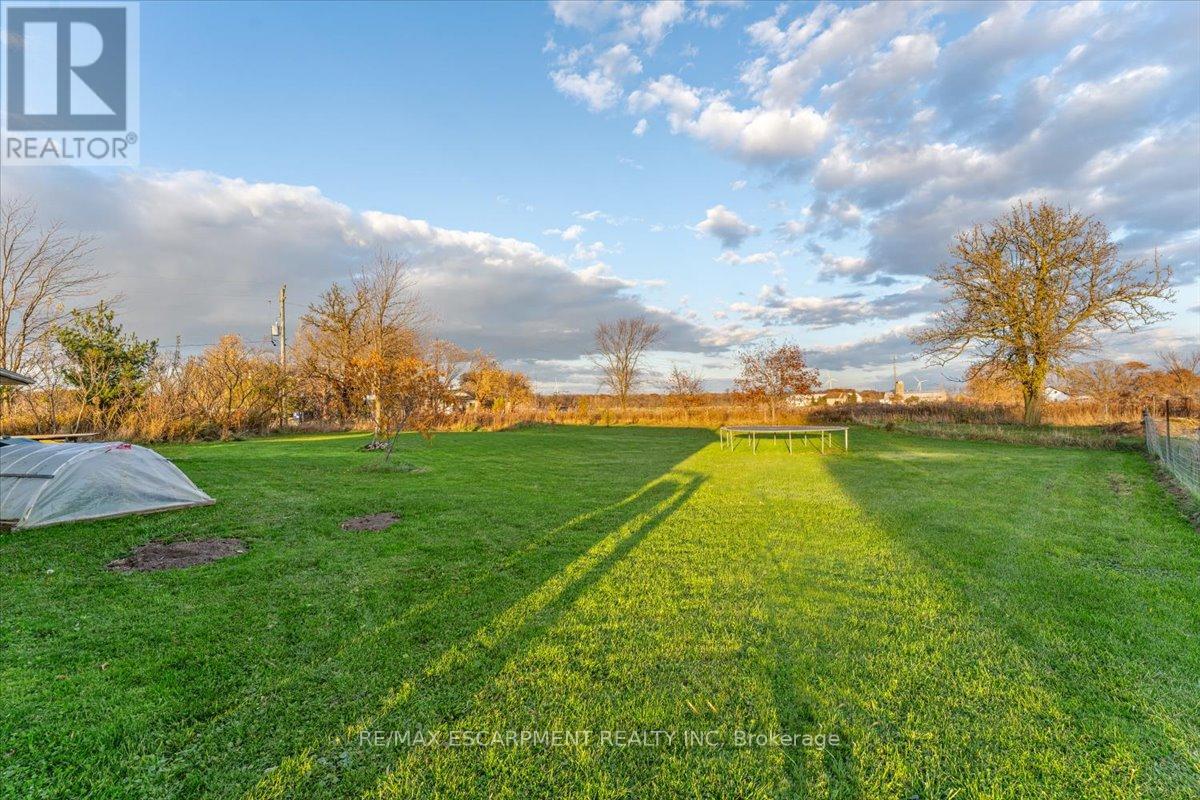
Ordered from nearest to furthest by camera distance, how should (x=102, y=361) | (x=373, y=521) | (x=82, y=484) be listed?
(x=82, y=484) < (x=373, y=521) < (x=102, y=361)

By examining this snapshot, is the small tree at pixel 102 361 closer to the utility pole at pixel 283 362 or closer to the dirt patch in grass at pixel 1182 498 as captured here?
the utility pole at pixel 283 362

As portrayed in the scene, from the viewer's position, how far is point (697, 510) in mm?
6859

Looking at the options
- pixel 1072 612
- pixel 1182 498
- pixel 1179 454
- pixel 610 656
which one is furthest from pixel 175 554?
pixel 1179 454

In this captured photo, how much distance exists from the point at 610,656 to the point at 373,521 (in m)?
4.33

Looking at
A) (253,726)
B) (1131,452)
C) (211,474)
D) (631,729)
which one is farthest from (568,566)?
(1131,452)

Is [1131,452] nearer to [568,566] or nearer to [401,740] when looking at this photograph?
[568,566]

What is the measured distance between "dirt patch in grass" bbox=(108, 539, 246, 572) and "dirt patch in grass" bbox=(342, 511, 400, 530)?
1104 millimetres

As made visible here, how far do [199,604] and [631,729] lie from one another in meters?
3.29

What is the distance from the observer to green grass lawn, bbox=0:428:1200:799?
1.99m

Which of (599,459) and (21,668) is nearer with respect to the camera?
(21,668)

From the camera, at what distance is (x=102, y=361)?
14.0 metres

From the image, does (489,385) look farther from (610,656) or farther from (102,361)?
(610,656)

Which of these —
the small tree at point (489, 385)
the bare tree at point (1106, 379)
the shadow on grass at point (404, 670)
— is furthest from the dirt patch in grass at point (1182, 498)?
the small tree at point (489, 385)

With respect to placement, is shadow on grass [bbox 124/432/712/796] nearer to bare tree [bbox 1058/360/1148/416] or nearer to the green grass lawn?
the green grass lawn
